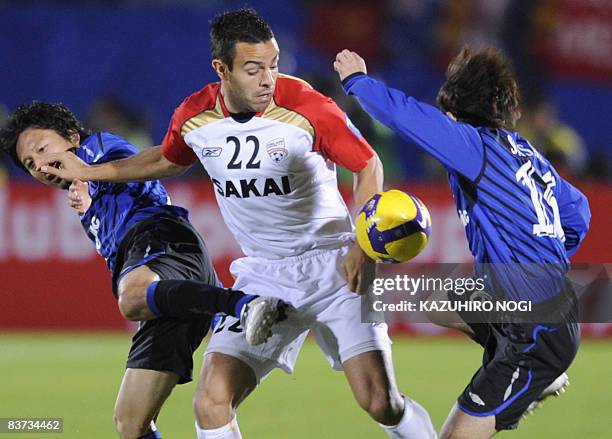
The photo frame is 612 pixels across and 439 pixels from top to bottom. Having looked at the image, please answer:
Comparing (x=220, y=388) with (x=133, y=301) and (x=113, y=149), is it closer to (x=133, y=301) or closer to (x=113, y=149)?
(x=133, y=301)

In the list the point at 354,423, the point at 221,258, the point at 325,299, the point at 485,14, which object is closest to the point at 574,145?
the point at 485,14

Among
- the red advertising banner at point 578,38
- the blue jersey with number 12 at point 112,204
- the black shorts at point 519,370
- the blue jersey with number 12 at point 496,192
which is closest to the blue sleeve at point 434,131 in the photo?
the blue jersey with number 12 at point 496,192

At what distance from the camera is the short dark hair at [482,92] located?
15.7 feet

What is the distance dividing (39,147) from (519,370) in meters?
2.72

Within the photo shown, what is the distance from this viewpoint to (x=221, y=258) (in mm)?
11352

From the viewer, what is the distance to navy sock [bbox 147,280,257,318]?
16.8 feet

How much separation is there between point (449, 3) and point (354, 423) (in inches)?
334

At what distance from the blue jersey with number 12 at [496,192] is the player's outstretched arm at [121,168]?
1.29 m

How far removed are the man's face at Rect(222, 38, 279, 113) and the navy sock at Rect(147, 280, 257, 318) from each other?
0.88 meters

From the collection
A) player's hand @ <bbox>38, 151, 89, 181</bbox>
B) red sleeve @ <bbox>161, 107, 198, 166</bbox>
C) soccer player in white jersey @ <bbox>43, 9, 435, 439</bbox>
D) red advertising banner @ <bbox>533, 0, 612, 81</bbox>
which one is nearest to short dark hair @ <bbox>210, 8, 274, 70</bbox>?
soccer player in white jersey @ <bbox>43, 9, 435, 439</bbox>

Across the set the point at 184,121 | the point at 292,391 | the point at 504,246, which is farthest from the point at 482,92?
the point at 292,391

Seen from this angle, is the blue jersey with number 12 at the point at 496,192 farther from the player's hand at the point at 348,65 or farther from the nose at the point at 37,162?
the nose at the point at 37,162

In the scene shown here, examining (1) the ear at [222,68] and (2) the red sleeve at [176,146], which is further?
(2) the red sleeve at [176,146]

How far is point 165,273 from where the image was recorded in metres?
5.45
